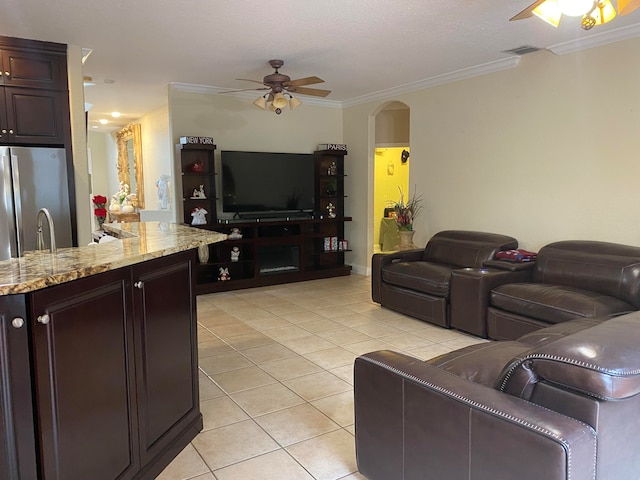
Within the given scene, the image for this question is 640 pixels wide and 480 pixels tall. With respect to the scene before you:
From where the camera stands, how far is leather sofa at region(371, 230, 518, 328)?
4434 millimetres

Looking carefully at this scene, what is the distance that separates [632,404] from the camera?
4.59 feet

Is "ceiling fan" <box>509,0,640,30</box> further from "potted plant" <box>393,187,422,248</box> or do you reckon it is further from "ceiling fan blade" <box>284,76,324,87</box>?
"potted plant" <box>393,187,422,248</box>

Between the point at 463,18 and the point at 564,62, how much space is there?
4.71 feet

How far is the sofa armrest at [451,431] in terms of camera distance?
4.21 ft

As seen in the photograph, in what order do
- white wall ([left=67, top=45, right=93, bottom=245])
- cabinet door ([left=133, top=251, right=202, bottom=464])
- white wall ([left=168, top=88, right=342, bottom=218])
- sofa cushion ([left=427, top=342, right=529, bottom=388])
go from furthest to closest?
white wall ([left=168, top=88, right=342, bottom=218]) → white wall ([left=67, top=45, right=93, bottom=245]) → cabinet door ([left=133, top=251, right=202, bottom=464]) → sofa cushion ([left=427, top=342, right=529, bottom=388])

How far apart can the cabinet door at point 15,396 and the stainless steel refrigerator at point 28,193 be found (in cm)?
288

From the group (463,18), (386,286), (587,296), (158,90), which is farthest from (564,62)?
(158,90)

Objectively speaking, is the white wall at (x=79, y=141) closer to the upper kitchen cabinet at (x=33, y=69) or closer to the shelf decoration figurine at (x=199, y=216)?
the upper kitchen cabinet at (x=33, y=69)

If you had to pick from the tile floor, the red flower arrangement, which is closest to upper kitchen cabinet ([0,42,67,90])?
the tile floor

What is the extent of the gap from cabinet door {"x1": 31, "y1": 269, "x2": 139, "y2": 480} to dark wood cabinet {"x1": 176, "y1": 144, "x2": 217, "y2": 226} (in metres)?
4.12

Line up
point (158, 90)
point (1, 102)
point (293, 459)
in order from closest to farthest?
point (293, 459)
point (1, 102)
point (158, 90)

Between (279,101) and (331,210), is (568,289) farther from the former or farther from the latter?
(331,210)

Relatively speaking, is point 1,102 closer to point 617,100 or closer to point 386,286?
point 386,286

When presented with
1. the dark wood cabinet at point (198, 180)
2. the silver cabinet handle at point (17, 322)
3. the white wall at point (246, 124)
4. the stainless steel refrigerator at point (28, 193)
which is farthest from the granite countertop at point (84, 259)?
the white wall at point (246, 124)
